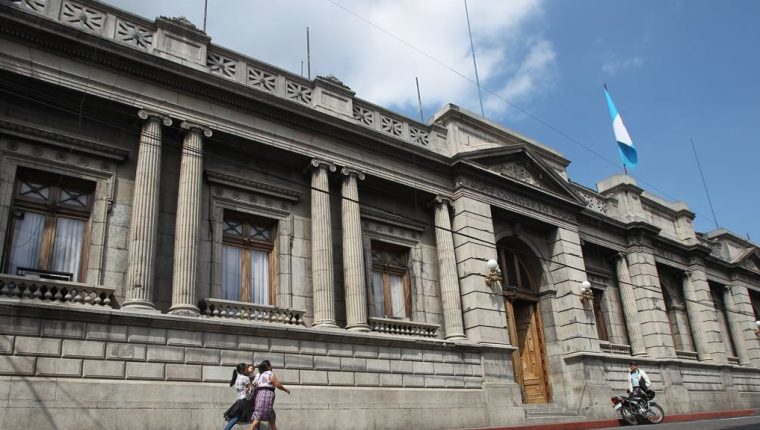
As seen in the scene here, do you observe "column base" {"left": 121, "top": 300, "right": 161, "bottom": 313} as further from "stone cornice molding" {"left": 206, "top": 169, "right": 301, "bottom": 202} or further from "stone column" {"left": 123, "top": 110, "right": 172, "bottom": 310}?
"stone cornice molding" {"left": 206, "top": 169, "right": 301, "bottom": 202}

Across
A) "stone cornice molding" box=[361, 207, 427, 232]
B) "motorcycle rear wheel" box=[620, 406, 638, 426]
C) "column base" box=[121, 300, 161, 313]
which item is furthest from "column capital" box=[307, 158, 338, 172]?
"motorcycle rear wheel" box=[620, 406, 638, 426]

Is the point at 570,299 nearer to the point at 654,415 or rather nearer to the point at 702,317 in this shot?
the point at 654,415

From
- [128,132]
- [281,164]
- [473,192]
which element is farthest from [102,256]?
[473,192]

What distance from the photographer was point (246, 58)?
52.6ft

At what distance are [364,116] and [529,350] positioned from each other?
10.0 meters

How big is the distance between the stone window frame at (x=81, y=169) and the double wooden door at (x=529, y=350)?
13260mm

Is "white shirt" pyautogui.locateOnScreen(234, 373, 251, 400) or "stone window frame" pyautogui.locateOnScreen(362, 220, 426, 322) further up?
"stone window frame" pyautogui.locateOnScreen(362, 220, 426, 322)

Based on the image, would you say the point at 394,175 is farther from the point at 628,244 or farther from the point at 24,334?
the point at 628,244

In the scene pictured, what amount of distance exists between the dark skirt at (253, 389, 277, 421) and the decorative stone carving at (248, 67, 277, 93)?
835 cm

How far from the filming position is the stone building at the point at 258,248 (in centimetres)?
1174

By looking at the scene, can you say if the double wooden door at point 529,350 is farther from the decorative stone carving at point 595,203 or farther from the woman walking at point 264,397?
the woman walking at point 264,397

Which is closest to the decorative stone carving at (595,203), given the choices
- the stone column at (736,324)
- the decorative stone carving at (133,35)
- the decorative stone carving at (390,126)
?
the decorative stone carving at (390,126)

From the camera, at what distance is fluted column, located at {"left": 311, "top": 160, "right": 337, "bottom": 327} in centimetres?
1492

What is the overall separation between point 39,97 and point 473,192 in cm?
1234
